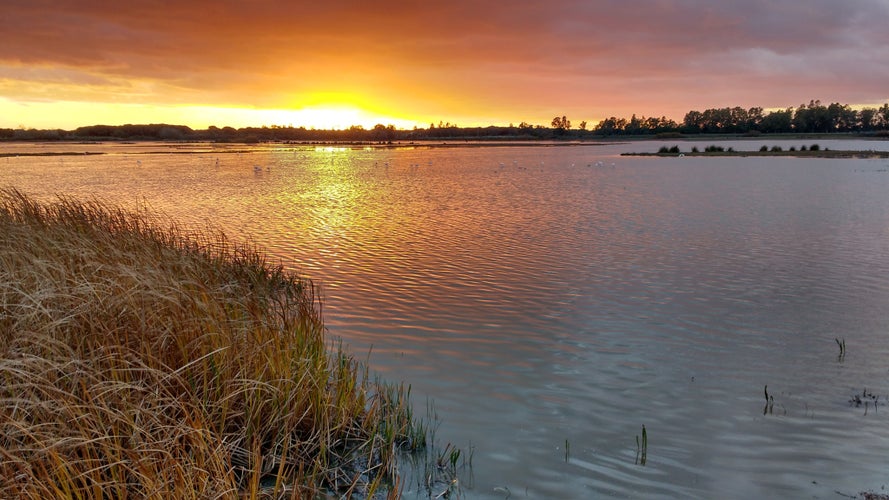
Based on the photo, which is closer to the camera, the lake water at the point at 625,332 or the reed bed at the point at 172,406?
the reed bed at the point at 172,406

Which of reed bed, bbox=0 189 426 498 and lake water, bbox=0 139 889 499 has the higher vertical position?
reed bed, bbox=0 189 426 498

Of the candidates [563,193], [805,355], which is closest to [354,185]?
[563,193]

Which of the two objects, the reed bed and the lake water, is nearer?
the reed bed

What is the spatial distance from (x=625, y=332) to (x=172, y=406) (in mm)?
7470

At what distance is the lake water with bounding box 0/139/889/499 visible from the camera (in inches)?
238

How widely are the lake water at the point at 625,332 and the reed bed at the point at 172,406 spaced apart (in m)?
0.93

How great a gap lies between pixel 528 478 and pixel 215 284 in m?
5.54

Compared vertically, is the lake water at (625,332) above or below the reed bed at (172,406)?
below

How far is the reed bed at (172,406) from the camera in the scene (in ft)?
14.0

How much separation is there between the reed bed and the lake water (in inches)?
36.8

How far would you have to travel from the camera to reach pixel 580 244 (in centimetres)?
1812

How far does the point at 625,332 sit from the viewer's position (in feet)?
33.0

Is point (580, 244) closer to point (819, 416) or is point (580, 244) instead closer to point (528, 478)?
point (819, 416)

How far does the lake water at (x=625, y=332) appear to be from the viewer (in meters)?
6.04
